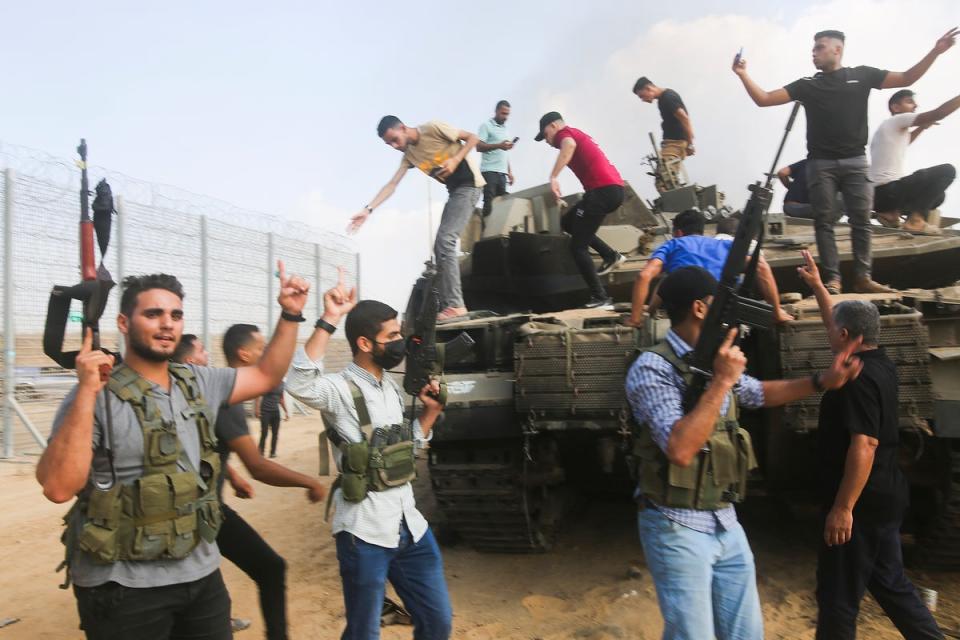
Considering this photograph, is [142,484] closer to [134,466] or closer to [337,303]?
[134,466]

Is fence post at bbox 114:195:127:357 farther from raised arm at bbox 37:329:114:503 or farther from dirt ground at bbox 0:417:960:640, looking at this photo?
raised arm at bbox 37:329:114:503

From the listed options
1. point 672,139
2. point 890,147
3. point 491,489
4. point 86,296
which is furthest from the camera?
point 672,139

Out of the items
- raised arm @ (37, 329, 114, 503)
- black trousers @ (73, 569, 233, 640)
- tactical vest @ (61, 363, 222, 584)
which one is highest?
raised arm @ (37, 329, 114, 503)

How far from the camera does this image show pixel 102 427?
219 centimetres

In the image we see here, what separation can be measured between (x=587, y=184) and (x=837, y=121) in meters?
1.66

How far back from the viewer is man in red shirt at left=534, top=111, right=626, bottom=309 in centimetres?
556

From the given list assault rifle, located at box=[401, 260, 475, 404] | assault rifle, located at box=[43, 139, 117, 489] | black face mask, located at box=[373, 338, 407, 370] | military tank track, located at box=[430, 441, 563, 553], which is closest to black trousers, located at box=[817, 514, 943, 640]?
assault rifle, located at box=[401, 260, 475, 404]

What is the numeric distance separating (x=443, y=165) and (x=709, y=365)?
3365mm

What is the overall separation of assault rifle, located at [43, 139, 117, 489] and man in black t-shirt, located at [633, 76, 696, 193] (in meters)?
5.74

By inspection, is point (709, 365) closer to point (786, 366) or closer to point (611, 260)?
point (786, 366)

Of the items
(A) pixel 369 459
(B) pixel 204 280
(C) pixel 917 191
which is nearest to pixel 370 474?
(A) pixel 369 459

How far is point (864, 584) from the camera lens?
2.96 meters

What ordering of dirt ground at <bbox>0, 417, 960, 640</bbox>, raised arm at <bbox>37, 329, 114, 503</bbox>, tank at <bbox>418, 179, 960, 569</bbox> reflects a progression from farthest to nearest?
dirt ground at <bbox>0, 417, 960, 640</bbox> → tank at <bbox>418, 179, 960, 569</bbox> → raised arm at <bbox>37, 329, 114, 503</bbox>

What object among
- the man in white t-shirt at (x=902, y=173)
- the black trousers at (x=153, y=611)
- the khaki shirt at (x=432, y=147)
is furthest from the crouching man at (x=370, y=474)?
the man in white t-shirt at (x=902, y=173)
